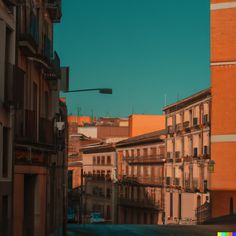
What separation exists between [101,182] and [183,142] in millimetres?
31334

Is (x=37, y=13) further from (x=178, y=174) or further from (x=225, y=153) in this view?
(x=178, y=174)

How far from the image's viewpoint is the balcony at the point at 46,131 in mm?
21969

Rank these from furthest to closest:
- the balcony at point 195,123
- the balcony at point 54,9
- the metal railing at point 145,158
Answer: the metal railing at point 145,158, the balcony at point 195,123, the balcony at point 54,9

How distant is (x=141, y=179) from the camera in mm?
81750

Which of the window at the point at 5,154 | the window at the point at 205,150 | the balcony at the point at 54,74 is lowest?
the window at the point at 5,154

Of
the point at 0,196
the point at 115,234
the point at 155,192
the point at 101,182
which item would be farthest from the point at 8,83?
the point at 101,182

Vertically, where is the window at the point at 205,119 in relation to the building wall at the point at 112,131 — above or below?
below

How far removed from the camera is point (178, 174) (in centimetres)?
6844

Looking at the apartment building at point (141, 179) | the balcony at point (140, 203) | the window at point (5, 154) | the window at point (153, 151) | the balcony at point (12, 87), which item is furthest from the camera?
the window at point (153, 151)

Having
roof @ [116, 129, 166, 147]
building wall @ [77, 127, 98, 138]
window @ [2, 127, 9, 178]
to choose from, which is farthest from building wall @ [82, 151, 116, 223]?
window @ [2, 127, 9, 178]

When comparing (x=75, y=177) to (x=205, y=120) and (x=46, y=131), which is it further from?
(x=46, y=131)

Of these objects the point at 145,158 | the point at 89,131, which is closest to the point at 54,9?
the point at 145,158

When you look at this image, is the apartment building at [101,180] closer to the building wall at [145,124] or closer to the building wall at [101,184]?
the building wall at [101,184]

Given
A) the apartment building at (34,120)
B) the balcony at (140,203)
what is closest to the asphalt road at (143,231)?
the apartment building at (34,120)
